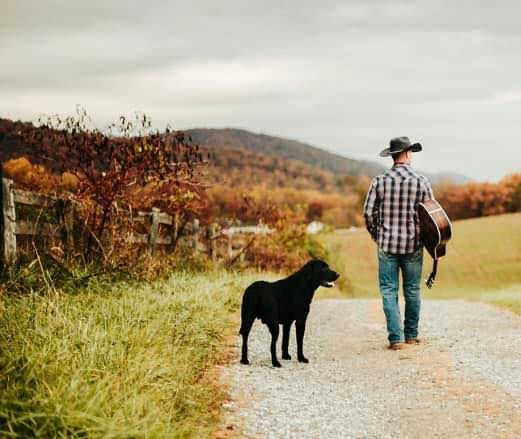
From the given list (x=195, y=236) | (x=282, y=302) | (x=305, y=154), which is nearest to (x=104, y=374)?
(x=282, y=302)

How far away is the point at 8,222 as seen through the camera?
9.23 m

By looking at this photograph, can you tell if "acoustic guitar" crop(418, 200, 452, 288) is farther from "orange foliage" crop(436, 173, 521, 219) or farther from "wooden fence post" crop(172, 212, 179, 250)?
"orange foliage" crop(436, 173, 521, 219)

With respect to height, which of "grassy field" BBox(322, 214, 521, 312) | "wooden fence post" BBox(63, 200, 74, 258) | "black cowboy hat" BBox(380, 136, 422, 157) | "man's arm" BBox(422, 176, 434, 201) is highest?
"black cowboy hat" BBox(380, 136, 422, 157)

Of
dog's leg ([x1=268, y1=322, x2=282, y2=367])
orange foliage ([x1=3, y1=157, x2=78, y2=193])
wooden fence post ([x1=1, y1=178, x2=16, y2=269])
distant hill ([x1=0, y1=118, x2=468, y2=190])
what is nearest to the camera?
dog's leg ([x1=268, y1=322, x2=282, y2=367])

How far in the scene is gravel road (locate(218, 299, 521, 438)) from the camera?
5195 millimetres

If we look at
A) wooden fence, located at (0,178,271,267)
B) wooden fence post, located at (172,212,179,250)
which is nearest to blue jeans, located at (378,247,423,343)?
wooden fence, located at (0,178,271,267)

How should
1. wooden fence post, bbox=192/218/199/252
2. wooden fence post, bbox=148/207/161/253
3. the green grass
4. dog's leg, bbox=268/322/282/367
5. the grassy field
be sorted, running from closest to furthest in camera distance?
the green grass, dog's leg, bbox=268/322/282/367, wooden fence post, bbox=148/207/161/253, wooden fence post, bbox=192/218/199/252, the grassy field

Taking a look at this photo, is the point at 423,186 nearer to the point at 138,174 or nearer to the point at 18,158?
the point at 138,174

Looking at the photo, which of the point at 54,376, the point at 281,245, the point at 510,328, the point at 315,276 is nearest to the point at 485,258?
the point at 281,245

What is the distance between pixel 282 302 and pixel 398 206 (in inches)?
75.5

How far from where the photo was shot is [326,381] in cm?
665

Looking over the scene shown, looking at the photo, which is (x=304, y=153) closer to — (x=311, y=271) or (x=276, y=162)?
(x=276, y=162)

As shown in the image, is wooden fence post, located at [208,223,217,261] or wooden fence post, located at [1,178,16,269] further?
wooden fence post, located at [208,223,217,261]

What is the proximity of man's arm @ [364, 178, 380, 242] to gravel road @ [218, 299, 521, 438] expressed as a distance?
1.39 meters
